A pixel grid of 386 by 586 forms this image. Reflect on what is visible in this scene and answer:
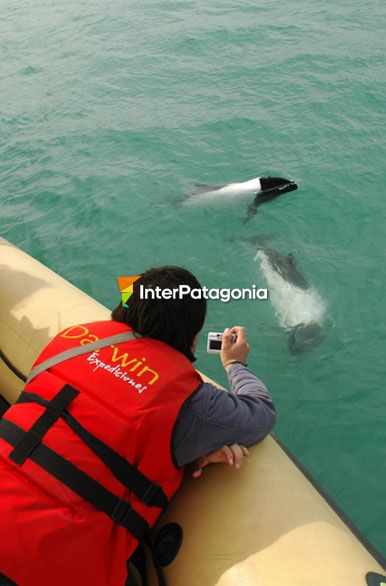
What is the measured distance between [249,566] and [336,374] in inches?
127

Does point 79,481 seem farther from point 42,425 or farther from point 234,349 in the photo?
point 234,349

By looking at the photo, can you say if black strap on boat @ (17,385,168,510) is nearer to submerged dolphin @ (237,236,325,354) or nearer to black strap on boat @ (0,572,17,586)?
black strap on boat @ (0,572,17,586)

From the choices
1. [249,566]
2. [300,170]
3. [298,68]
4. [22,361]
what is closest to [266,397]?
[249,566]

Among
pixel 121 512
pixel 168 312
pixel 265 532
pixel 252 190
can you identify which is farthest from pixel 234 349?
pixel 252 190

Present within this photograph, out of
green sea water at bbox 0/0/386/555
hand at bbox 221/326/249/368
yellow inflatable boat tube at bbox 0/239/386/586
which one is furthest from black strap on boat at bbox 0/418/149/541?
green sea water at bbox 0/0/386/555

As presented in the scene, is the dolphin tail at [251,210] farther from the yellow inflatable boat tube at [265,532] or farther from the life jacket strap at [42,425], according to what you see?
the life jacket strap at [42,425]

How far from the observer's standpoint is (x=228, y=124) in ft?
31.2

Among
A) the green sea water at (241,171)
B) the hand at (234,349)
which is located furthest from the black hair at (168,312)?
the green sea water at (241,171)

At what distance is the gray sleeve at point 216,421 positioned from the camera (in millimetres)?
2223

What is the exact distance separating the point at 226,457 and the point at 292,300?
3.84 m

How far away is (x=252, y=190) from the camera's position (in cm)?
760

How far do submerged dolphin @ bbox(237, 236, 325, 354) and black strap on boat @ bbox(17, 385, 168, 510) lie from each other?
351cm

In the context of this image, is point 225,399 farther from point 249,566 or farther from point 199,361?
point 199,361

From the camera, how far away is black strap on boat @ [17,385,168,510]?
6.65 feet
